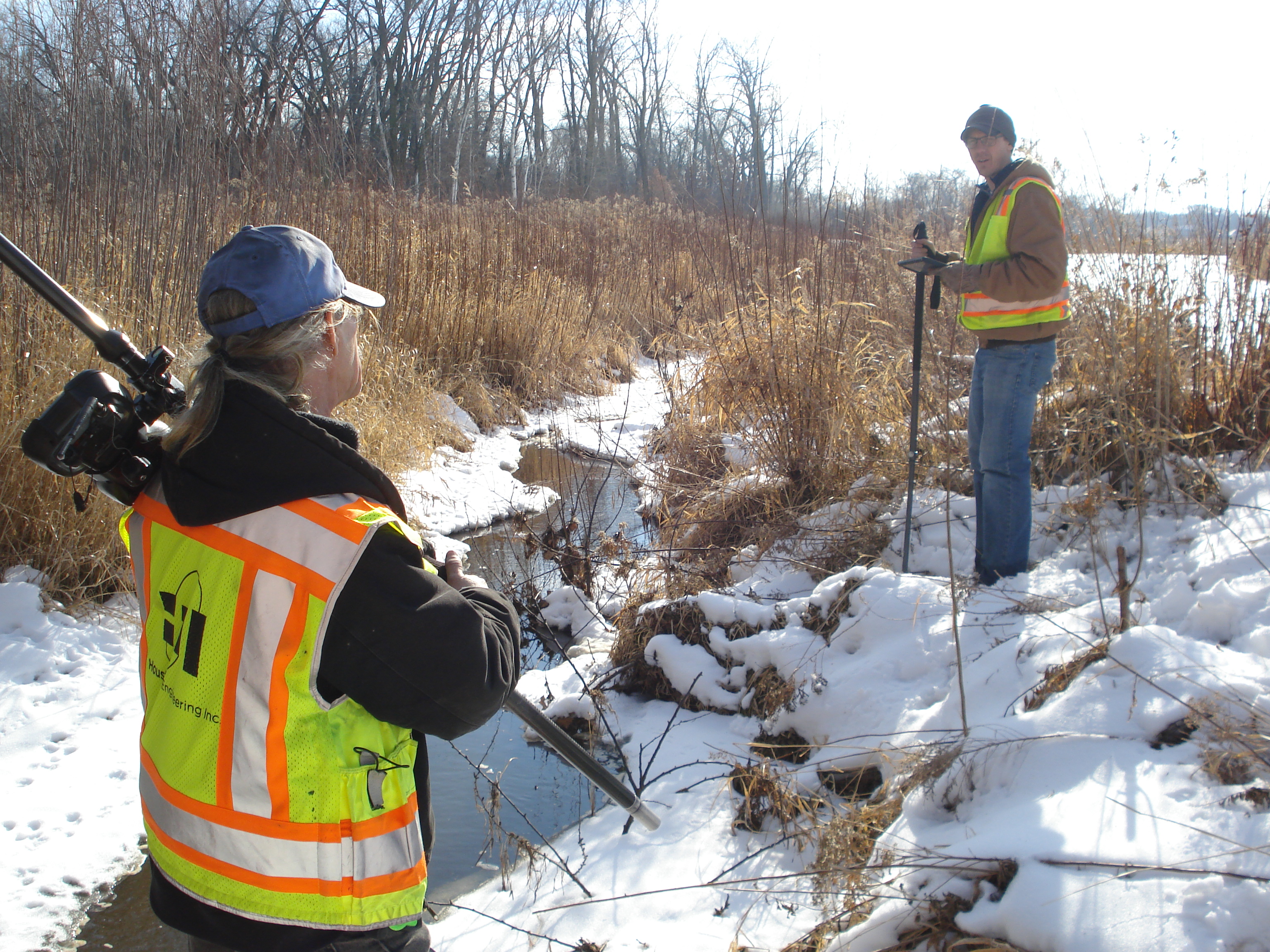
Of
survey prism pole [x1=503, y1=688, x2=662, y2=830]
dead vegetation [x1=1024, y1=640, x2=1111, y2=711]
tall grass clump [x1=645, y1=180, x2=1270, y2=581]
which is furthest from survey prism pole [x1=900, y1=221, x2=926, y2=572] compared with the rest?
survey prism pole [x1=503, y1=688, x2=662, y2=830]

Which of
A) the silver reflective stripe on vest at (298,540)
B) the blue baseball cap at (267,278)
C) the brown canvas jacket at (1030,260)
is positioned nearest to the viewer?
the silver reflective stripe on vest at (298,540)

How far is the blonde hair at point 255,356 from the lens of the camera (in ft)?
4.08

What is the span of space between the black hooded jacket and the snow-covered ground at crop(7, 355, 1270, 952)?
3.21ft

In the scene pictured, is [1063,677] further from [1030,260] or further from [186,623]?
[186,623]

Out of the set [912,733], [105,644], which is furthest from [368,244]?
[912,733]

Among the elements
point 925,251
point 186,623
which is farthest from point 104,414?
point 925,251

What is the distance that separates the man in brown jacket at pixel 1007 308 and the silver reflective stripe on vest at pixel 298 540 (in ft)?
9.54

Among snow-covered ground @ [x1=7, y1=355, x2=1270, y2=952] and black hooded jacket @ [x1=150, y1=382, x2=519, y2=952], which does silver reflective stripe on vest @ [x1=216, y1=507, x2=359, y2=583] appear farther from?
snow-covered ground @ [x1=7, y1=355, x2=1270, y2=952]

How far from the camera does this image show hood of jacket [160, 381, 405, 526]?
116cm

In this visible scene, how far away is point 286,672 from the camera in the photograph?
1.16 m

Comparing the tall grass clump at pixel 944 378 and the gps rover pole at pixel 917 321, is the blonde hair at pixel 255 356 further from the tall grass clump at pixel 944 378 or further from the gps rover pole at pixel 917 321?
the gps rover pole at pixel 917 321

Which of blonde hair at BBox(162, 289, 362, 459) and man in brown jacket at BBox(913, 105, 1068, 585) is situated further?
man in brown jacket at BBox(913, 105, 1068, 585)

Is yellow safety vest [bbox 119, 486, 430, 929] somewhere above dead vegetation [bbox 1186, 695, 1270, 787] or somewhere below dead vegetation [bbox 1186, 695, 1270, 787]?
above

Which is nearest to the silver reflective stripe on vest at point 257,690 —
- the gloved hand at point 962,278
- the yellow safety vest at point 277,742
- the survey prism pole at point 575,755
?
the yellow safety vest at point 277,742
